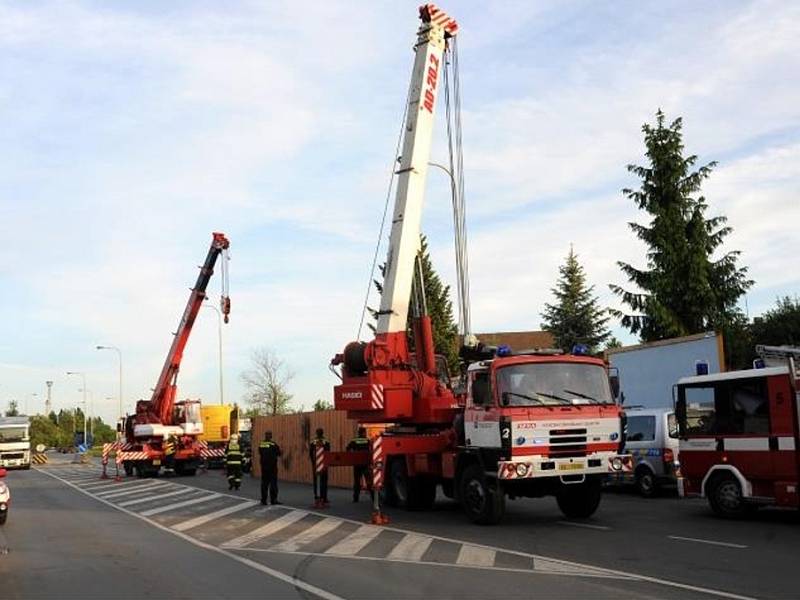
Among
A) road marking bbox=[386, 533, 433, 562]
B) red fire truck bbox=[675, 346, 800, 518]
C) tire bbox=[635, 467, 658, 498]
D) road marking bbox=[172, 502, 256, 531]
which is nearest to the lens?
road marking bbox=[386, 533, 433, 562]

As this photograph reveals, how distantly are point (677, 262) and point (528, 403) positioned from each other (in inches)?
868

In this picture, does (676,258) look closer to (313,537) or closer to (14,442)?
(313,537)

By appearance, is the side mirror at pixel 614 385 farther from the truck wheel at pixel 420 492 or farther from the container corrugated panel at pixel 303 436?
the container corrugated panel at pixel 303 436

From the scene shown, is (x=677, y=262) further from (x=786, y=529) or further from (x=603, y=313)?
(x=786, y=529)

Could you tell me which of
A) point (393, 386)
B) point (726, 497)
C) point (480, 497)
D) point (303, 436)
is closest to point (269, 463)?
point (393, 386)

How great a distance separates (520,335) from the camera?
332ft

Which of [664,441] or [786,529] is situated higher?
[664,441]

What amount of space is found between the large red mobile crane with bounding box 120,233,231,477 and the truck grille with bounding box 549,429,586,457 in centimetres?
2369

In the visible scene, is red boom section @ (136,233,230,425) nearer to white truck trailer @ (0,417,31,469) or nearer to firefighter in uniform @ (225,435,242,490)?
firefighter in uniform @ (225,435,242,490)

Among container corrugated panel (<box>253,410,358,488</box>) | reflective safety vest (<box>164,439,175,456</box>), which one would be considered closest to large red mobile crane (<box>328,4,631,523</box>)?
container corrugated panel (<box>253,410,358,488</box>)

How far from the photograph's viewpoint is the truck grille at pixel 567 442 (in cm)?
1392

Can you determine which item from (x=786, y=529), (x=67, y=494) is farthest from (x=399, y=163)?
(x=67, y=494)

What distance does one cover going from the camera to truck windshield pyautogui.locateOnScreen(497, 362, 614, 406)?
14.2 meters

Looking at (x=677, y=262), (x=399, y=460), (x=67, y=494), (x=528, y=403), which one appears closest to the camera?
(x=528, y=403)
